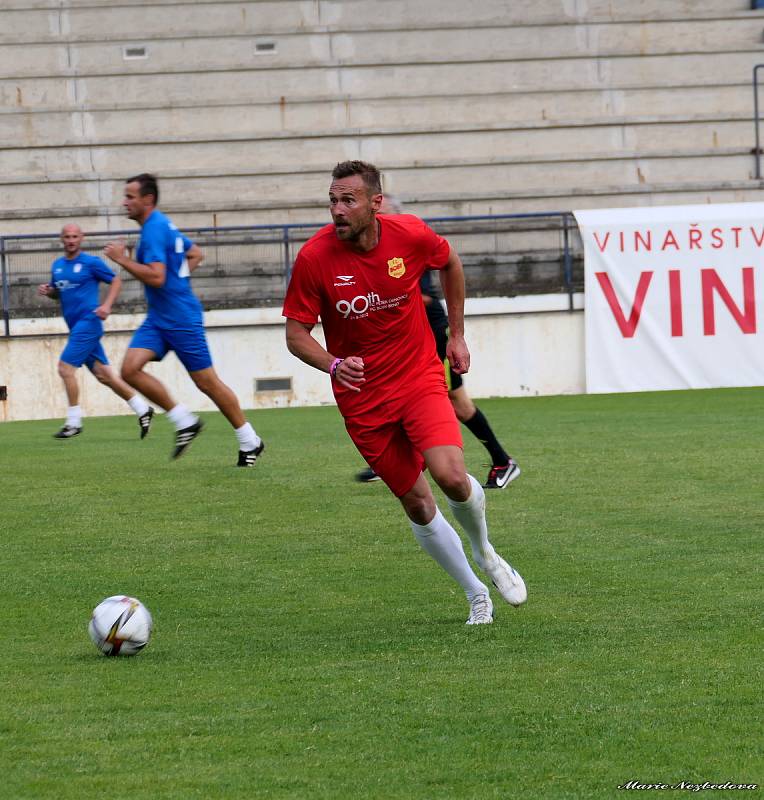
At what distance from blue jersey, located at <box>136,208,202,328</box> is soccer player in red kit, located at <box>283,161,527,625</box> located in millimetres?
5531

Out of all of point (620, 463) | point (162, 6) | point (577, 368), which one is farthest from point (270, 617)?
point (162, 6)

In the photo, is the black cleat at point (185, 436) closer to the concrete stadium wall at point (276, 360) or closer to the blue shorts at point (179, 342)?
the blue shorts at point (179, 342)

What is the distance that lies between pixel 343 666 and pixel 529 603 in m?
1.43

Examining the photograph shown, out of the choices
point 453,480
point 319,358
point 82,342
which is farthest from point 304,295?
point 82,342

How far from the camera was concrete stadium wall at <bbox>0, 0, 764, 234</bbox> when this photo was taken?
24.1m

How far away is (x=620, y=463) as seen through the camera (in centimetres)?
1173

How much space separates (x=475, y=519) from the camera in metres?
6.34

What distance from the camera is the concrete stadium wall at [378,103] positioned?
79.2ft

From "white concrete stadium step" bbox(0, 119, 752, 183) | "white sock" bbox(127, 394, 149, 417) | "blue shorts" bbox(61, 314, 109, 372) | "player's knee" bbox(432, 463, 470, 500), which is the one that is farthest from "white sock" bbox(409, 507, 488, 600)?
"white concrete stadium step" bbox(0, 119, 752, 183)

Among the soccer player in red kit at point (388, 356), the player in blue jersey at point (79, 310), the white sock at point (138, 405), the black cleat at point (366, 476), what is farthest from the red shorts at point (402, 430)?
the player in blue jersey at point (79, 310)

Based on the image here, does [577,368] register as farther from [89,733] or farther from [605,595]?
[89,733]

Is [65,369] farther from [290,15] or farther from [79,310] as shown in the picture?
[290,15]

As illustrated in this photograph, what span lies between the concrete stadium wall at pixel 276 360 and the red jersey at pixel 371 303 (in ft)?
48.3

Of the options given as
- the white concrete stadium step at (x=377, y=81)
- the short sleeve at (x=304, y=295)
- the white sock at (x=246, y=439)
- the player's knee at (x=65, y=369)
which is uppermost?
the white concrete stadium step at (x=377, y=81)
